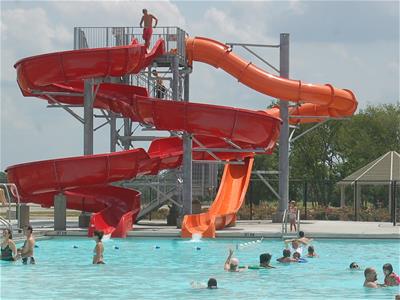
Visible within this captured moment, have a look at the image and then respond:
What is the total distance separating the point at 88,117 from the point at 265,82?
6749 mm

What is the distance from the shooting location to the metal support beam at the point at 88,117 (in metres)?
32.0

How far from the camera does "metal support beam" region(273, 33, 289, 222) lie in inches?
1391

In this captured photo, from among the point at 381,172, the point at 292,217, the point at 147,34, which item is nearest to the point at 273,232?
the point at 292,217

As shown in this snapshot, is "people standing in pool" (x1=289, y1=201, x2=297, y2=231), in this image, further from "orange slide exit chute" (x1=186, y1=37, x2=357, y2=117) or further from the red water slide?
"orange slide exit chute" (x1=186, y1=37, x2=357, y2=117)

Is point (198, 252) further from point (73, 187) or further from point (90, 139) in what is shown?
point (90, 139)

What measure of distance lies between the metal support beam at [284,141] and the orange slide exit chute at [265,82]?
1176 mm

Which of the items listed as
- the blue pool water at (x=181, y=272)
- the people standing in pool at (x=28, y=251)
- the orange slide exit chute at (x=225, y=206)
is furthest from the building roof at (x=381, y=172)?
the people standing in pool at (x=28, y=251)

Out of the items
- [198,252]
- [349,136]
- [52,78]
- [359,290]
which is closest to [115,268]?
[198,252]

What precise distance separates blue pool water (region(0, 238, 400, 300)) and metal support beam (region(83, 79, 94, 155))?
499 cm

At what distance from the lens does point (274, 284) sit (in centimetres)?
1803

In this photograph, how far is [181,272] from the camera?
66.2 feet

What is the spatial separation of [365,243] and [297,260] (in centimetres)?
606

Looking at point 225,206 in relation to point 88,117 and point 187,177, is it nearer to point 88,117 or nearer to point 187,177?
point 187,177

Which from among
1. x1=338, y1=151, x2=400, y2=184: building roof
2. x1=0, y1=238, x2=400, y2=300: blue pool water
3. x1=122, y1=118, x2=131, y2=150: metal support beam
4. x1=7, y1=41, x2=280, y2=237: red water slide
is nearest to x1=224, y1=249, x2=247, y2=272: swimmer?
x1=0, y1=238, x2=400, y2=300: blue pool water
